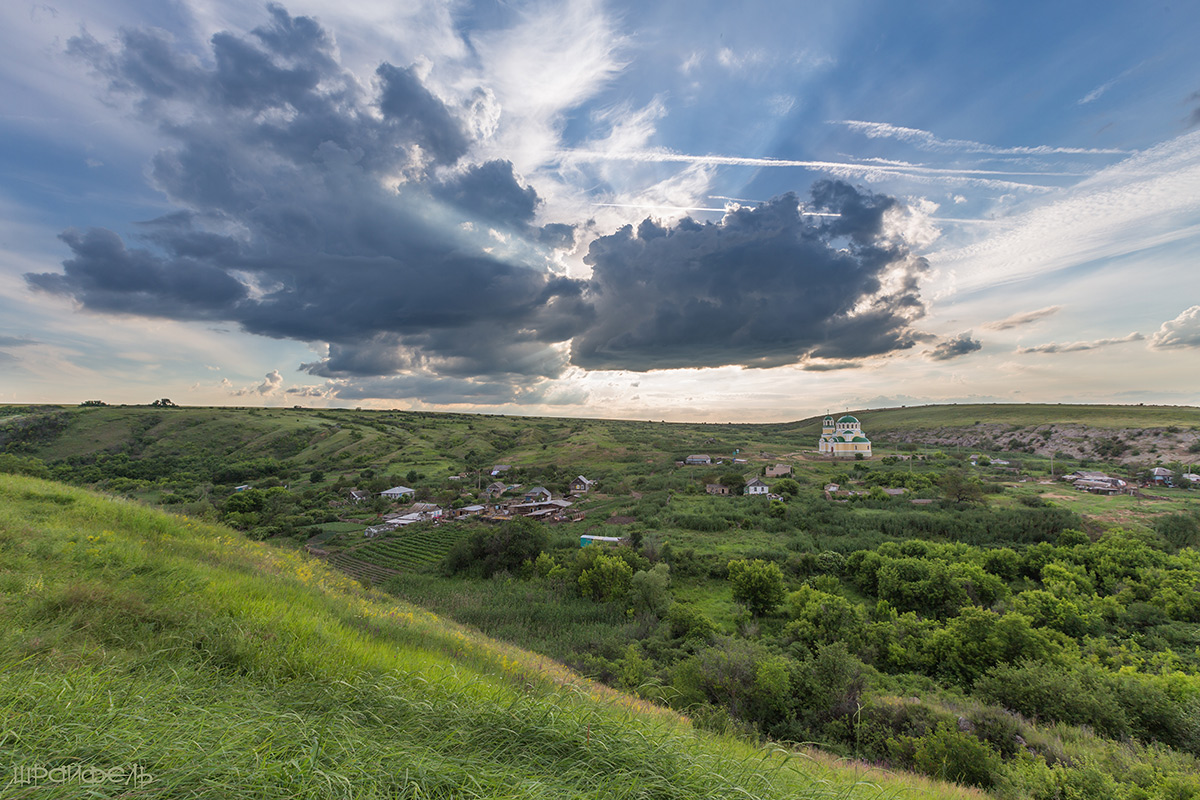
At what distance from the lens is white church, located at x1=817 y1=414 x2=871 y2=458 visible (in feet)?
236

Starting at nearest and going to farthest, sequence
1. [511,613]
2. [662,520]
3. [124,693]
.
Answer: [124,693], [511,613], [662,520]

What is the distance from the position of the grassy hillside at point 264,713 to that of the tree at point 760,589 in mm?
17888

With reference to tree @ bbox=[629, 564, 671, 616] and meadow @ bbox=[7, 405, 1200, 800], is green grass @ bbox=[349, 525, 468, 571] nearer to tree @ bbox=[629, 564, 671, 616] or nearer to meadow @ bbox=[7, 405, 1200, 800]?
meadow @ bbox=[7, 405, 1200, 800]

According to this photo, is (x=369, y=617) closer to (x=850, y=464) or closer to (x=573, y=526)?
(x=573, y=526)

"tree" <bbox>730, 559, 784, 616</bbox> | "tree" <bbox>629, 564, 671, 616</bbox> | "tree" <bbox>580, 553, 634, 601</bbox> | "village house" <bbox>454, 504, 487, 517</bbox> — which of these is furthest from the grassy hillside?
"village house" <bbox>454, 504, 487, 517</bbox>

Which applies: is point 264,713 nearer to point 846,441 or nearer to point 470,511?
Result: point 470,511

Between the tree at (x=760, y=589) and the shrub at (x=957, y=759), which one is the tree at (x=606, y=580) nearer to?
the tree at (x=760, y=589)

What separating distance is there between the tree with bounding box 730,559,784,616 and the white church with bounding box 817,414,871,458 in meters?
56.4

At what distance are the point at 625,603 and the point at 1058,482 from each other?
5372 cm

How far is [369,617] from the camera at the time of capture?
24.9 ft

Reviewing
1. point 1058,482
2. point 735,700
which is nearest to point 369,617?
point 735,700

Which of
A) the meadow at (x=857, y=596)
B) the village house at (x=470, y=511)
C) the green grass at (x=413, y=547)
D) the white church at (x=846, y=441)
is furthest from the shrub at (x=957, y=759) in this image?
the white church at (x=846, y=441)

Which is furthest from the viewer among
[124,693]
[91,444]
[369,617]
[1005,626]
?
[91,444]

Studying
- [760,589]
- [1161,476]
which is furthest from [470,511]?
[1161,476]
